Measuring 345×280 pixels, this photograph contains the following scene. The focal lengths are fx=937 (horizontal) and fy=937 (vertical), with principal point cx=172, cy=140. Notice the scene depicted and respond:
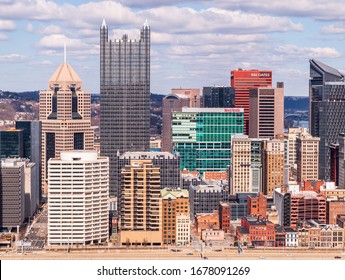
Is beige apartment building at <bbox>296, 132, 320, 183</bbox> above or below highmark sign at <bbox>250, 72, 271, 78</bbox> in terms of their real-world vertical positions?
below

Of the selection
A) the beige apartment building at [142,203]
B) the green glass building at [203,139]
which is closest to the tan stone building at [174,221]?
the beige apartment building at [142,203]

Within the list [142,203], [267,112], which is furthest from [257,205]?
[267,112]

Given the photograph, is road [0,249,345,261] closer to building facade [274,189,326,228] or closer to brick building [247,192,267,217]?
building facade [274,189,326,228]

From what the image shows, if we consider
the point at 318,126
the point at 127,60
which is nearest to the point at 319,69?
the point at 318,126

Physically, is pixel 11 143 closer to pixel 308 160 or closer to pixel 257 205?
pixel 257 205

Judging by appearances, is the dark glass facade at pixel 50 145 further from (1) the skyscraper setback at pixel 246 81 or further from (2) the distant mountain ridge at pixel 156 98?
(1) the skyscraper setback at pixel 246 81

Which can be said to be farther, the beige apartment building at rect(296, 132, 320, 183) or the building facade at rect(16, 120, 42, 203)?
the beige apartment building at rect(296, 132, 320, 183)

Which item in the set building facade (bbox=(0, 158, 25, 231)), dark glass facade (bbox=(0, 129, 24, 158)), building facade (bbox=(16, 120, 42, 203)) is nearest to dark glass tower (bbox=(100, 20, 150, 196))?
building facade (bbox=(16, 120, 42, 203))

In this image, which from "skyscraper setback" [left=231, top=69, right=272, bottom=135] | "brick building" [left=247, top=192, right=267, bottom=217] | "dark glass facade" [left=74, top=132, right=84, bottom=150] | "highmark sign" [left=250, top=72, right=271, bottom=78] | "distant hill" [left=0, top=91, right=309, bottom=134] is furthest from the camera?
"highmark sign" [left=250, top=72, right=271, bottom=78]
